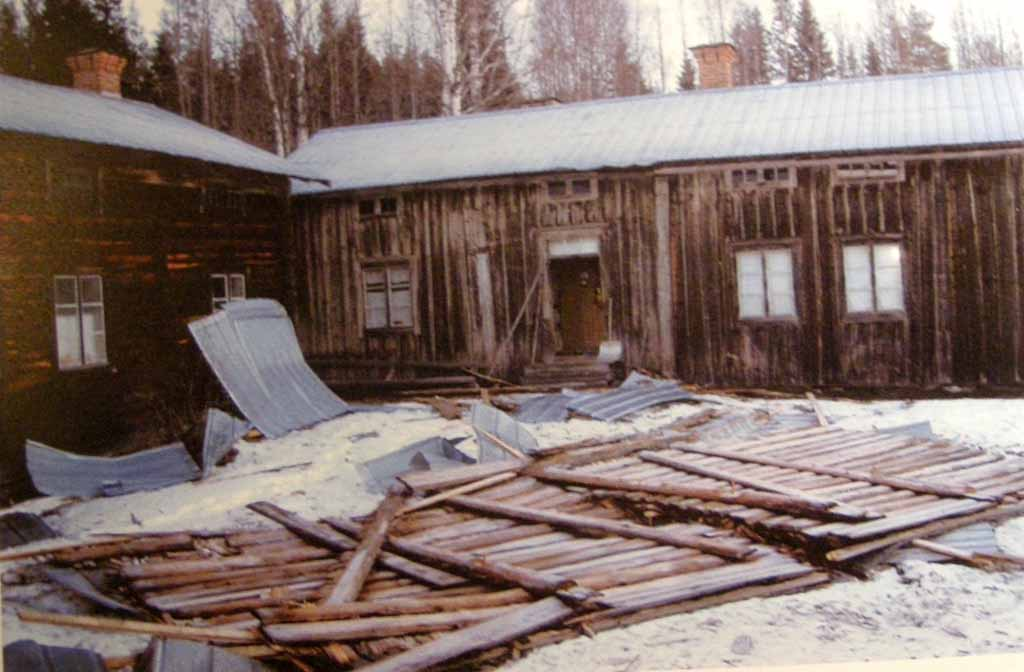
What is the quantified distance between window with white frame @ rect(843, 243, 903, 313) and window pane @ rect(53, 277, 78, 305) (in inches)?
196

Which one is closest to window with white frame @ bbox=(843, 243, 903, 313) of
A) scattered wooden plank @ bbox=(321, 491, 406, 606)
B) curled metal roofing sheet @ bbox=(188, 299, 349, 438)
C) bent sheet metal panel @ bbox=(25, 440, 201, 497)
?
curled metal roofing sheet @ bbox=(188, 299, 349, 438)

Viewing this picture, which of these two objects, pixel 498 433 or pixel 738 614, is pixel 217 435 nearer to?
pixel 498 433

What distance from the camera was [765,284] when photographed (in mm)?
6914

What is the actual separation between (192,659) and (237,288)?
3.09 metres

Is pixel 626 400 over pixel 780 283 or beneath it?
beneath

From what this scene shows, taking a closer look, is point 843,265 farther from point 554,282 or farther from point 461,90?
point 461,90

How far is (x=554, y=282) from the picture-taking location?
780 cm

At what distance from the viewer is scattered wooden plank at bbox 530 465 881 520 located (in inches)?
154

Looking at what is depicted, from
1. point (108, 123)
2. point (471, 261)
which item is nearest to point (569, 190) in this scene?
point (471, 261)

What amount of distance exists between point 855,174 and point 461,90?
297 cm

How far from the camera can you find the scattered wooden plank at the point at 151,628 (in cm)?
312

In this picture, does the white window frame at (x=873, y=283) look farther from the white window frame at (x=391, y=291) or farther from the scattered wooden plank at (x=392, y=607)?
→ the scattered wooden plank at (x=392, y=607)

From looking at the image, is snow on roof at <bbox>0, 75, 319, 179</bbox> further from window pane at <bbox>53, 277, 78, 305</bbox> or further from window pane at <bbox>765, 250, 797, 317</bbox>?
window pane at <bbox>765, 250, 797, 317</bbox>

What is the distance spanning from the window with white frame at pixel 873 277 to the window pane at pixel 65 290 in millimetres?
4970
